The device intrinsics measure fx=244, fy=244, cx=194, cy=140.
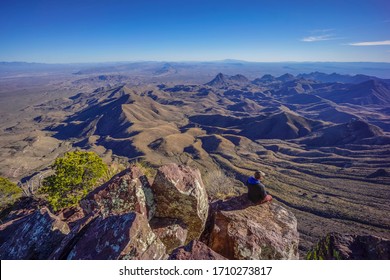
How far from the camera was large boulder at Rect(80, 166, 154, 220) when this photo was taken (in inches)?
467

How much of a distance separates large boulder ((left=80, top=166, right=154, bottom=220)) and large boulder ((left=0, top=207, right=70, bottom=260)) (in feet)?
5.21

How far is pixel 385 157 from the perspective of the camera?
11812 cm

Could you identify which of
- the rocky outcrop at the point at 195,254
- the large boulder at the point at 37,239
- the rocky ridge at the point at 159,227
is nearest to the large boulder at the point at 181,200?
the rocky ridge at the point at 159,227

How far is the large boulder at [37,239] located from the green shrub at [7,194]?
611 inches

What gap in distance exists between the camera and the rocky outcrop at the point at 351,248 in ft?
31.4

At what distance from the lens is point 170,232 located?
11.5 m

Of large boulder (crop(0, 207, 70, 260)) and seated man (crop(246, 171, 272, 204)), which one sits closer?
large boulder (crop(0, 207, 70, 260))

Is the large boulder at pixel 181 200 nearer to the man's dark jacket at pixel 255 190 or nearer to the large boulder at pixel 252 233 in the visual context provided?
the large boulder at pixel 252 233

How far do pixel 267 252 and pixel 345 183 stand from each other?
10408 cm

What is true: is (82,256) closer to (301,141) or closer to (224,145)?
(224,145)

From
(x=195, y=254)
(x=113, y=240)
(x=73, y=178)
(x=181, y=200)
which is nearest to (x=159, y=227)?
(x=181, y=200)

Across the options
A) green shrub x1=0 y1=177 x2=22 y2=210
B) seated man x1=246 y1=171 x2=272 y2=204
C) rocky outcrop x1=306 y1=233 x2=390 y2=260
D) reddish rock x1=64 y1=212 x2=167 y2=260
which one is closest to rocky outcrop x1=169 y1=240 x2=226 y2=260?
reddish rock x1=64 y1=212 x2=167 y2=260

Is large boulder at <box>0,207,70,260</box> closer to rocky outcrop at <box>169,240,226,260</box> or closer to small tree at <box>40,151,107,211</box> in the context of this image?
rocky outcrop at <box>169,240,226,260</box>
